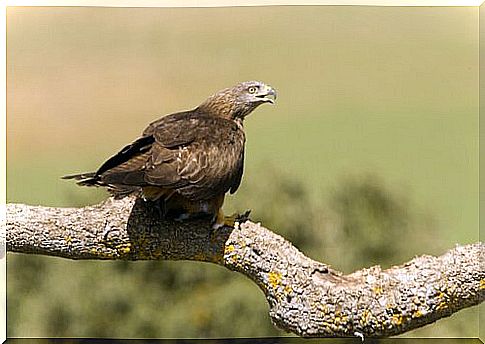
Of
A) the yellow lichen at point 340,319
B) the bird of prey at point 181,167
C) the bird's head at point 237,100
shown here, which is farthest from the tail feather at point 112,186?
the yellow lichen at point 340,319

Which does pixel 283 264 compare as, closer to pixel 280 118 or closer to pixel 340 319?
pixel 340 319

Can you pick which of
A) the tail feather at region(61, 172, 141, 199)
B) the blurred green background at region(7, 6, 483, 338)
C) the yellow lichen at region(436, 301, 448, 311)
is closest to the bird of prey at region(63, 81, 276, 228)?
the tail feather at region(61, 172, 141, 199)

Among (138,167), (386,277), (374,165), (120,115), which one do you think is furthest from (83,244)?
(374,165)

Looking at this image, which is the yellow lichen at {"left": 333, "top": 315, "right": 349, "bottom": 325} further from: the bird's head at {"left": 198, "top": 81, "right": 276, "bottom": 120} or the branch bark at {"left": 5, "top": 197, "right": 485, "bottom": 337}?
the bird's head at {"left": 198, "top": 81, "right": 276, "bottom": 120}

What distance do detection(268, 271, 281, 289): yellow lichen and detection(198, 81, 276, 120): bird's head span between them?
2.49 ft

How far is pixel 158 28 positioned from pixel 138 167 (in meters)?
2.12

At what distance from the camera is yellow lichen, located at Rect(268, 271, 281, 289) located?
3006mm

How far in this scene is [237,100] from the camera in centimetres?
351

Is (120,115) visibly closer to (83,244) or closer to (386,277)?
(83,244)

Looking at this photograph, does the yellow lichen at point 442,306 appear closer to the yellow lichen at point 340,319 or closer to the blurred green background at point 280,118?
the yellow lichen at point 340,319

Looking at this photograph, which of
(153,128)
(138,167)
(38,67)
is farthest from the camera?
(38,67)

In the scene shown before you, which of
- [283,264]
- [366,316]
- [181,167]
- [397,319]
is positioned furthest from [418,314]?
[181,167]

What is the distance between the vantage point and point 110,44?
16.0ft

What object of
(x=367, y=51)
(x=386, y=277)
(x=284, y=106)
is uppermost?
(x=367, y=51)
